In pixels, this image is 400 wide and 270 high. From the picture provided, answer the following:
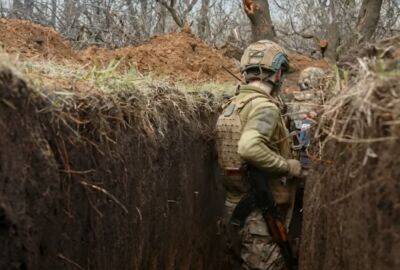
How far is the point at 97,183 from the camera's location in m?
4.00

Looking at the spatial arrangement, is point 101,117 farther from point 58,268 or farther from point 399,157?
point 399,157

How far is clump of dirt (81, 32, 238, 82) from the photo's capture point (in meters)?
9.09

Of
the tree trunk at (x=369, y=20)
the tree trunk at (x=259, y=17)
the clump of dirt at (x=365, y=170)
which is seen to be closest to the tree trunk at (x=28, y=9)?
the tree trunk at (x=259, y=17)

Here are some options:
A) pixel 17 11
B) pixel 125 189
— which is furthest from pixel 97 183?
pixel 17 11

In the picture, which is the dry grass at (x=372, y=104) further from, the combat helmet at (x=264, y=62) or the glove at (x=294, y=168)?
the combat helmet at (x=264, y=62)

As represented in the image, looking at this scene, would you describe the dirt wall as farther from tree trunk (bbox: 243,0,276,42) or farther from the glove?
tree trunk (bbox: 243,0,276,42)

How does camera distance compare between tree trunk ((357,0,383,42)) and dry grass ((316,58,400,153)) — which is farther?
tree trunk ((357,0,383,42))

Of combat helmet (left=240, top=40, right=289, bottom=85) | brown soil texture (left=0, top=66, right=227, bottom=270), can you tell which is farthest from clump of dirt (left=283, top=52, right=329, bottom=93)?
combat helmet (left=240, top=40, right=289, bottom=85)

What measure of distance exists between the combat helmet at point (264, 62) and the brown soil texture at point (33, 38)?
2.39 meters

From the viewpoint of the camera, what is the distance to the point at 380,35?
16266 mm

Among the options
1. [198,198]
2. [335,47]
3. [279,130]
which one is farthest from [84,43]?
[279,130]

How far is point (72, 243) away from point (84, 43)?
832cm

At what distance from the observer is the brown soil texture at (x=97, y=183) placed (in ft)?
10.2

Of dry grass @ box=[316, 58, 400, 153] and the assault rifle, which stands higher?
dry grass @ box=[316, 58, 400, 153]
